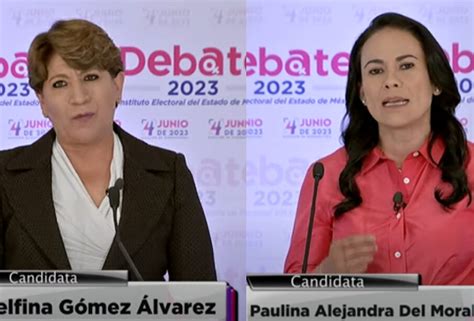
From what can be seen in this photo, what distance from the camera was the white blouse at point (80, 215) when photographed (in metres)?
3.91

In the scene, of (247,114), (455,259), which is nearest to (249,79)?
(247,114)

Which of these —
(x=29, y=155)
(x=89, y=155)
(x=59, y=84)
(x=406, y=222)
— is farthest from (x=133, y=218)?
(x=406, y=222)

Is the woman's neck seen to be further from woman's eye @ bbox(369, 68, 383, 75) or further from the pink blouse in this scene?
woman's eye @ bbox(369, 68, 383, 75)

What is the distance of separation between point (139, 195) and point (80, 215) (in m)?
0.26

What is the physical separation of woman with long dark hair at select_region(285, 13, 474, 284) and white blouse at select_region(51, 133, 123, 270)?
32.9 inches

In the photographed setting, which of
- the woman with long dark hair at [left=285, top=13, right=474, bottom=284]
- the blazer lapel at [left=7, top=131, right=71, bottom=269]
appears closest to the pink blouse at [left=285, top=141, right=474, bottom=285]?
the woman with long dark hair at [left=285, top=13, right=474, bottom=284]

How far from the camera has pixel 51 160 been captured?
4.03 m

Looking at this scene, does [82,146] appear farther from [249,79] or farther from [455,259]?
[455,259]

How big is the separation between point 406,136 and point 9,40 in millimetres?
1859

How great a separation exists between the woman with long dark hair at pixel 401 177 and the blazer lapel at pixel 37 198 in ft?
3.35

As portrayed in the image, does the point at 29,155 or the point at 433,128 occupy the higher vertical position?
the point at 433,128

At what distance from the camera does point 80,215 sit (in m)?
3.98

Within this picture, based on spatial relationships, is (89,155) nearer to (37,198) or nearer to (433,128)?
(37,198)

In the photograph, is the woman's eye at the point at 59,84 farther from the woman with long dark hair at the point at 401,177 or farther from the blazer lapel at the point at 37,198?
the woman with long dark hair at the point at 401,177
